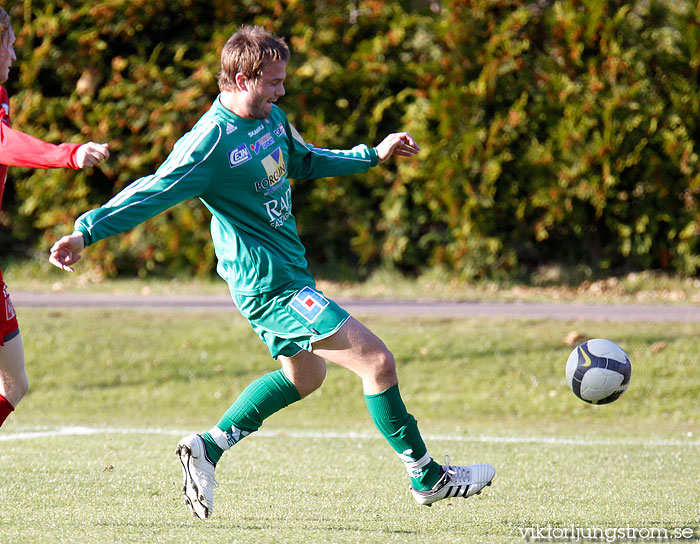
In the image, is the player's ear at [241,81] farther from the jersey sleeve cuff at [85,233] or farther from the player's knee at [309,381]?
the player's knee at [309,381]

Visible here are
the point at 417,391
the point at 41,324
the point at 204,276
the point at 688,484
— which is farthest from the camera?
the point at 204,276

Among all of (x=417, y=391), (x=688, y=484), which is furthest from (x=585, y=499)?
(x=417, y=391)

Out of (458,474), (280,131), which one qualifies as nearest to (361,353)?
(458,474)

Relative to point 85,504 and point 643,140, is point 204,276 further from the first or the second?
point 85,504

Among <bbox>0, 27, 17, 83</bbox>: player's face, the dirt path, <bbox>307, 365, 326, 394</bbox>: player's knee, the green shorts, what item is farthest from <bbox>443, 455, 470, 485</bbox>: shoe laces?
the dirt path

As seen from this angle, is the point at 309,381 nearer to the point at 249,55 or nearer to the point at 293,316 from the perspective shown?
the point at 293,316

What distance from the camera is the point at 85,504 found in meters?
4.86

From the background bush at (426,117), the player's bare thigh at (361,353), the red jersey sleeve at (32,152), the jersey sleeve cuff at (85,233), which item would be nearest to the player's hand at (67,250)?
the jersey sleeve cuff at (85,233)

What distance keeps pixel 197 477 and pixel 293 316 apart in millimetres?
883

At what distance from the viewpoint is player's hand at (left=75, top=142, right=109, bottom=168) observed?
12.6ft

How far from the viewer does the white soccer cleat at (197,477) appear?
4.42 m

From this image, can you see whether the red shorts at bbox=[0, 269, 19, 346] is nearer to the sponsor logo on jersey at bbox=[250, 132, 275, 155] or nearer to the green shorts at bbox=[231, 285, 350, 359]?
the green shorts at bbox=[231, 285, 350, 359]

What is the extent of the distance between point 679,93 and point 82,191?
8.03 meters

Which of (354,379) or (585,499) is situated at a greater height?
(585,499)
